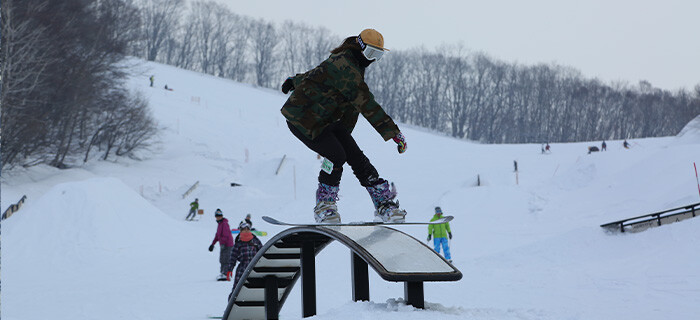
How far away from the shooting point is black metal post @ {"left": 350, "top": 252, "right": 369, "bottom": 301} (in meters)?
5.23

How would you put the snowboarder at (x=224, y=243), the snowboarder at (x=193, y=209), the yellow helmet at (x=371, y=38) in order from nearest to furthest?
the yellow helmet at (x=371, y=38) < the snowboarder at (x=224, y=243) < the snowboarder at (x=193, y=209)

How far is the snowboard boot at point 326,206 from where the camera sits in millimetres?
5535

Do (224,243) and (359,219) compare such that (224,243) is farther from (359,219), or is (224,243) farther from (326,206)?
(359,219)

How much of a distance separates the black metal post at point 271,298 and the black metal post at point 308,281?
3.92 feet

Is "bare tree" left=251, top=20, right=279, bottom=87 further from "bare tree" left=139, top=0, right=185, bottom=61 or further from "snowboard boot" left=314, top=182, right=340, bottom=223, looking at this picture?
"snowboard boot" left=314, top=182, right=340, bottom=223

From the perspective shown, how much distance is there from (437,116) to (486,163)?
46.8 meters

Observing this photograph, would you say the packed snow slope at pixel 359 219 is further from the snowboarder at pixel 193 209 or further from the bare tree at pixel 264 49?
the bare tree at pixel 264 49

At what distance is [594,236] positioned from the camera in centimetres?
1639

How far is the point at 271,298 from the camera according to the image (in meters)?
6.84

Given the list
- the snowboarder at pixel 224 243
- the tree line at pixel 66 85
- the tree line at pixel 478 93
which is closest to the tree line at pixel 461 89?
the tree line at pixel 478 93

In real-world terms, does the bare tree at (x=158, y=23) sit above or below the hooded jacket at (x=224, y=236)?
above

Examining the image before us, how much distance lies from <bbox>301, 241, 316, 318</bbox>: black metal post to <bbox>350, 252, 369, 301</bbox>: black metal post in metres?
0.55

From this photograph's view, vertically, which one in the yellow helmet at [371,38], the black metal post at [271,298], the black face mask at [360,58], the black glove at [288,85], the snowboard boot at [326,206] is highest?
the yellow helmet at [371,38]

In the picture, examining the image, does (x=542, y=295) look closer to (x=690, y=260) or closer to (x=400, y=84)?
(x=690, y=260)
